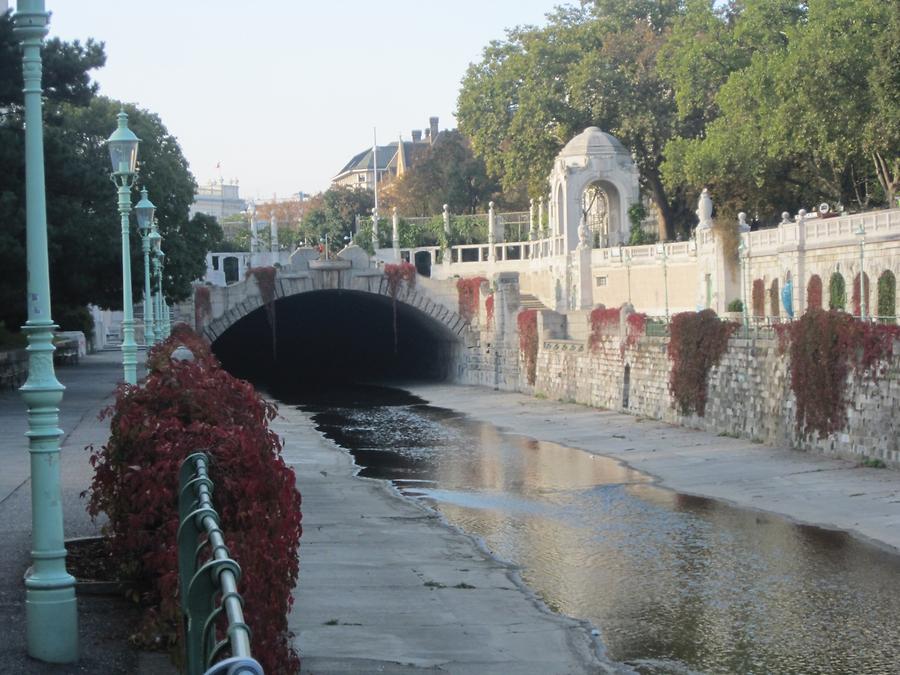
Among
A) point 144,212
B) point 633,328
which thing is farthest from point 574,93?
point 144,212

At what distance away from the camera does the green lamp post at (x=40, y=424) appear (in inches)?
397

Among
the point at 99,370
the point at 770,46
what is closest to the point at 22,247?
the point at 99,370

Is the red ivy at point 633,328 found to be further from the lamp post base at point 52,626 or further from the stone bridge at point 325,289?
the lamp post base at point 52,626

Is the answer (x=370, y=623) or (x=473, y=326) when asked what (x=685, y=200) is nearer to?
(x=473, y=326)

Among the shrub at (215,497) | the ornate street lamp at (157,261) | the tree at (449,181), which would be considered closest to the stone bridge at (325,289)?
the ornate street lamp at (157,261)

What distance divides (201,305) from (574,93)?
79.2 ft

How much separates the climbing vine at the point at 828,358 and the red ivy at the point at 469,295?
32.4 meters

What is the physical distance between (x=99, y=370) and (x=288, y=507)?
47936 millimetres

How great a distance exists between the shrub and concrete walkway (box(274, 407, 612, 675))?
2.05 metres

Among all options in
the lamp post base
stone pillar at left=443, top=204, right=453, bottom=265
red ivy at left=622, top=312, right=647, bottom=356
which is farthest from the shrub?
stone pillar at left=443, top=204, right=453, bottom=265

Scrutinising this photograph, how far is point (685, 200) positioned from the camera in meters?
75.9

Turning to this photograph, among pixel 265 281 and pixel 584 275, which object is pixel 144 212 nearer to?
pixel 265 281

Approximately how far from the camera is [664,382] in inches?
1640

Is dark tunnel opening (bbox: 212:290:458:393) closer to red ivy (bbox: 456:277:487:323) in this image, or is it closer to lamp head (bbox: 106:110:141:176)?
red ivy (bbox: 456:277:487:323)
